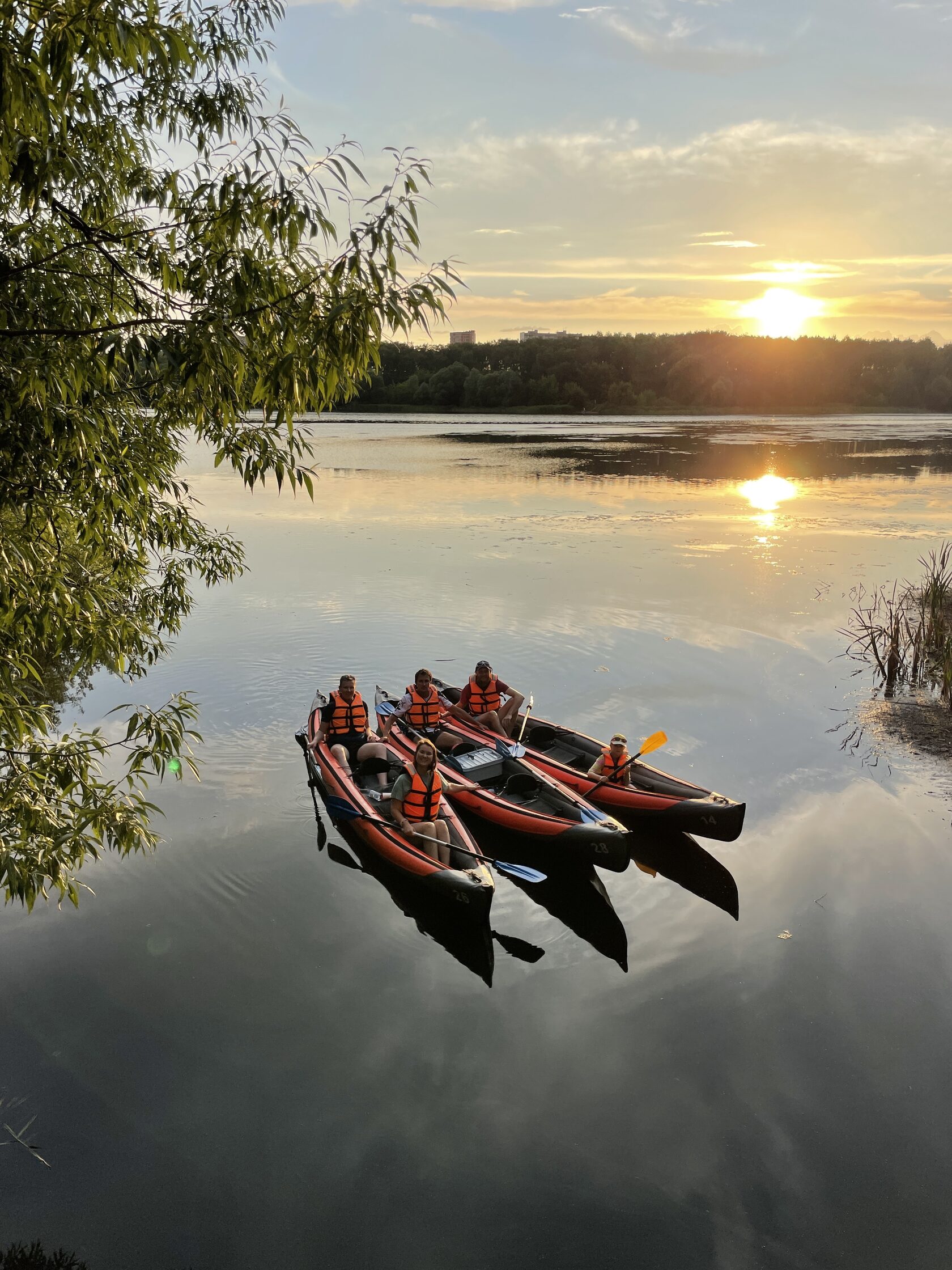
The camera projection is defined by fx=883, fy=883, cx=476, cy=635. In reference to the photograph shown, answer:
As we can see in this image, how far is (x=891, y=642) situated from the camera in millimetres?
14000

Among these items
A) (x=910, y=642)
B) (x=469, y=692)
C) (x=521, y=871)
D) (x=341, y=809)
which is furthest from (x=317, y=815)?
(x=910, y=642)

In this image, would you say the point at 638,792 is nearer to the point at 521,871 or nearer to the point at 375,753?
the point at 521,871

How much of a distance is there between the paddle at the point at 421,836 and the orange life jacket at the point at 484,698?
264 cm

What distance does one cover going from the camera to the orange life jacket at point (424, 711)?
1155 cm

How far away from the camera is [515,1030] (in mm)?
6965

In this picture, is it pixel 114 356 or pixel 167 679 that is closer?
pixel 114 356

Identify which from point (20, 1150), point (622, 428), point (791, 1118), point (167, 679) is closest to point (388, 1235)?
point (20, 1150)

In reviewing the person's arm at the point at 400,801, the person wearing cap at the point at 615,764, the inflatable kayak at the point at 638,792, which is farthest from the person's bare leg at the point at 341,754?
the person wearing cap at the point at 615,764

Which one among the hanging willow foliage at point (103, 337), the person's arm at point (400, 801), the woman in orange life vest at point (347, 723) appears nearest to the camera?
the hanging willow foliage at point (103, 337)

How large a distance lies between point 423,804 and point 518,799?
65.9 inches

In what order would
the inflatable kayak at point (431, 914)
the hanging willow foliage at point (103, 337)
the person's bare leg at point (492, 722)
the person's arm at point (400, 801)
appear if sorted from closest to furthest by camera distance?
the hanging willow foliage at point (103, 337)
the inflatable kayak at point (431, 914)
the person's arm at point (400, 801)
the person's bare leg at point (492, 722)

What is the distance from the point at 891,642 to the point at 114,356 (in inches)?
507

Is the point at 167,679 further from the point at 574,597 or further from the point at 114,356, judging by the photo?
the point at 114,356

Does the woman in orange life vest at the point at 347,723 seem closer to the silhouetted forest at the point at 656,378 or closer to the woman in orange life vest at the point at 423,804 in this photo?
the woman in orange life vest at the point at 423,804
